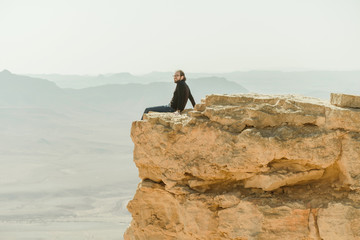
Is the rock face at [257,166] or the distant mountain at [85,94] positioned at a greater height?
the rock face at [257,166]

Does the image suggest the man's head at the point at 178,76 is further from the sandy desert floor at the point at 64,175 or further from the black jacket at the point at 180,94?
the sandy desert floor at the point at 64,175

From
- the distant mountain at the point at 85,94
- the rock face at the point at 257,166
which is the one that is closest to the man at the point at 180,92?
the rock face at the point at 257,166

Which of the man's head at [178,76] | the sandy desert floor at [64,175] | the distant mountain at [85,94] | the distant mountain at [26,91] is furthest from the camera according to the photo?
the distant mountain at [26,91]

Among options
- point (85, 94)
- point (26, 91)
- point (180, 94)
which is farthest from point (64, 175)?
point (26, 91)

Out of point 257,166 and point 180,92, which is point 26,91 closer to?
point 180,92

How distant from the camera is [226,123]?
28.7ft

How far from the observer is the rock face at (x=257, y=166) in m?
7.98

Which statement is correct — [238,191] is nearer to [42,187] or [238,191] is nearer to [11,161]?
[42,187]

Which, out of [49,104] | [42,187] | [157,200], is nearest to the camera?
[157,200]

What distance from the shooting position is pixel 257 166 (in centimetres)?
848

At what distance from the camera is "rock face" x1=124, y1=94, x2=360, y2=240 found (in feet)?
26.2

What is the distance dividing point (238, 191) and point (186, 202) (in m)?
1.09

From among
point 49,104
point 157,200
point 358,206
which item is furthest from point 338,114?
point 49,104

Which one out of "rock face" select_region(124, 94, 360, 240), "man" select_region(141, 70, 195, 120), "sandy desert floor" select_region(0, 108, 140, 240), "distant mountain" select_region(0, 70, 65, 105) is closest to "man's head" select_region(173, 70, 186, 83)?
"man" select_region(141, 70, 195, 120)
